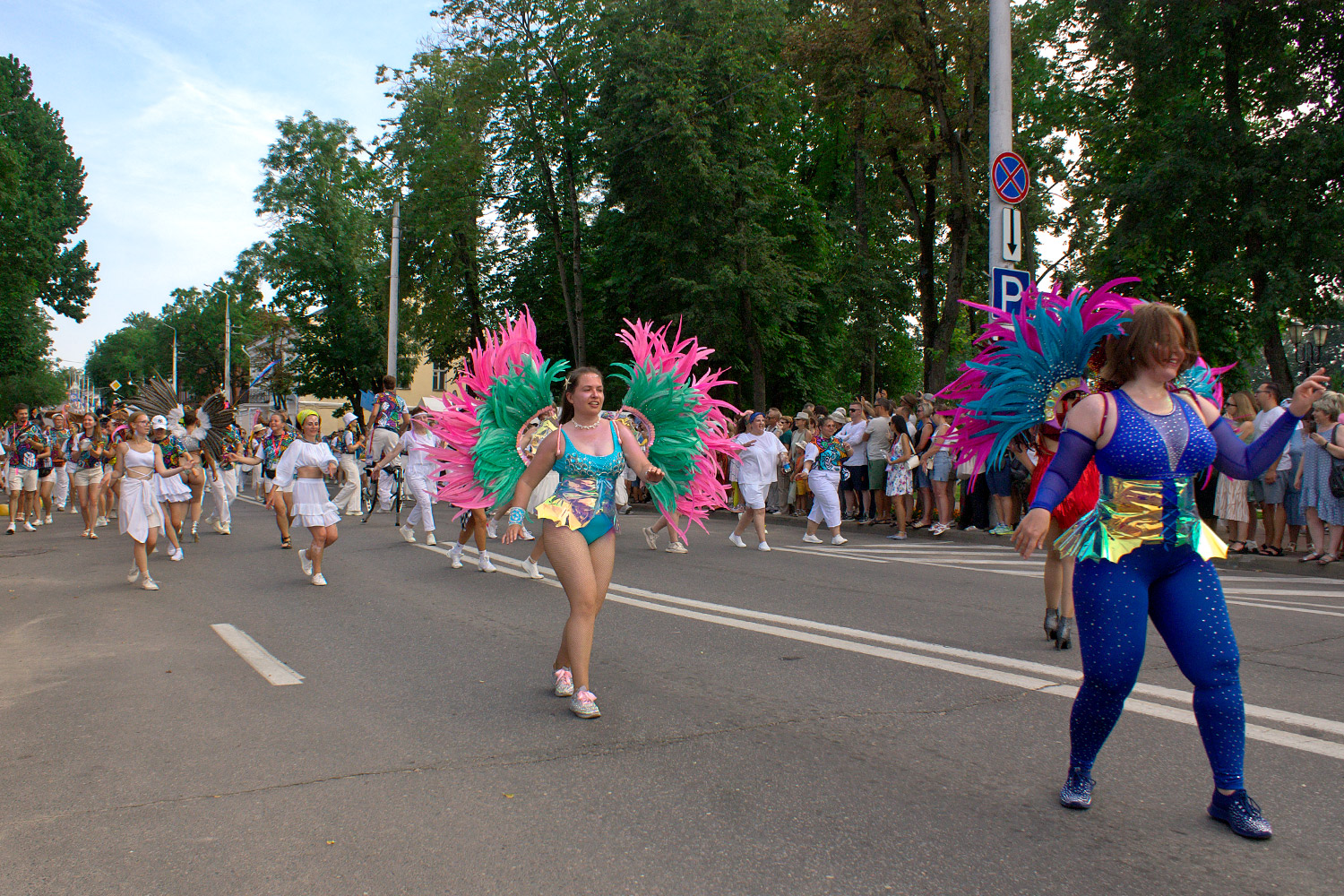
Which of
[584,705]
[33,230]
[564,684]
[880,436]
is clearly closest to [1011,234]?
[880,436]

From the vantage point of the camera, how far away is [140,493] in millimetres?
10797

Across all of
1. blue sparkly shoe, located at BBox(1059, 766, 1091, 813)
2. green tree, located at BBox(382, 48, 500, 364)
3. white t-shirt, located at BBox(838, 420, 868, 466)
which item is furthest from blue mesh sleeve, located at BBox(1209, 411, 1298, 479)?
green tree, located at BBox(382, 48, 500, 364)

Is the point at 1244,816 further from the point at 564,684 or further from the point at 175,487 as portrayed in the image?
the point at 175,487

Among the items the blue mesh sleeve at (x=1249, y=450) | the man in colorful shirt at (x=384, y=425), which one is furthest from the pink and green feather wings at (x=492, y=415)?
the man in colorful shirt at (x=384, y=425)

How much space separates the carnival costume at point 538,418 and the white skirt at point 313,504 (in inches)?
185

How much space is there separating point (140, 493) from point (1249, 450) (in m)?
10.6

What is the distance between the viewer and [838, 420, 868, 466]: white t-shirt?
53.5 feet

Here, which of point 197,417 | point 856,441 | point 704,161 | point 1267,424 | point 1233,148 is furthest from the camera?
point 704,161

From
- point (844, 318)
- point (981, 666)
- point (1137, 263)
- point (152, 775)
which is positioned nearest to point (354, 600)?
point (152, 775)

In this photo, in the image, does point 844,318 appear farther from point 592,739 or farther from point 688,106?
point 592,739

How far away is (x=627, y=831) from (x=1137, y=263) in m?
29.9

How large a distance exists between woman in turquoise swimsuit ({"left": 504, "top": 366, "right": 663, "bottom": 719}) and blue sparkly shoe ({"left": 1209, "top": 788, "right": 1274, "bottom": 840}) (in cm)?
278

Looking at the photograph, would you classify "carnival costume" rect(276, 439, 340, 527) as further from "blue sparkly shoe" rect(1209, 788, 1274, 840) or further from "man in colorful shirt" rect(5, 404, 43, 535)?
"man in colorful shirt" rect(5, 404, 43, 535)

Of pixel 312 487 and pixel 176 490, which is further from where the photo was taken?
pixel 176 490
